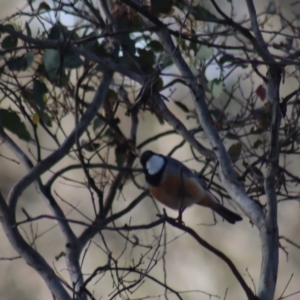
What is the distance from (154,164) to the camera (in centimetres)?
289

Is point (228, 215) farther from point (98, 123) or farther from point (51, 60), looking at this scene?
point (51, 60)

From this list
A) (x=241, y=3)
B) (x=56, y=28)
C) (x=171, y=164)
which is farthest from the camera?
(x=241, y=3)

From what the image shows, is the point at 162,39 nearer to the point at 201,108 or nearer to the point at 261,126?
the point at 201,108

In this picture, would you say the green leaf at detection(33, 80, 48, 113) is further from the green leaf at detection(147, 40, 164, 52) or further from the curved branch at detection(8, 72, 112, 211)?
the green leaf at detection(147, 40, 164, 52)

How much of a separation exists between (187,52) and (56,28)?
647 millimetres

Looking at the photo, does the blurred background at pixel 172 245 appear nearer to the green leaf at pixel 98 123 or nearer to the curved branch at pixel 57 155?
the green leaf at pixel 98 123

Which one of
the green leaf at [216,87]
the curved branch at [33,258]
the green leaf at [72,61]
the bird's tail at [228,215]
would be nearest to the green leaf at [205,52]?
the green leaf at [216,87]

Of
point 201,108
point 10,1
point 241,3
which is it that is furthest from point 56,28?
point 10,1

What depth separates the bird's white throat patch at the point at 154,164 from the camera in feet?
9.33

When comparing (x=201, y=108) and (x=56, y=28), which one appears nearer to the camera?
(x=201, y=108)

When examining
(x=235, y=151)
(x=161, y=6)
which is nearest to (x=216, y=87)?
(x=235, y=151)

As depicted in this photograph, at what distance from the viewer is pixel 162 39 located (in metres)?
2.06

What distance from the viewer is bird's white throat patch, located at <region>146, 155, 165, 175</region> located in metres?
2.84

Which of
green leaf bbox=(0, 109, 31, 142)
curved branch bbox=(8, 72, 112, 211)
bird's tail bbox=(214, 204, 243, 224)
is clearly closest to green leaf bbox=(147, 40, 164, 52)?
curved branch bbox=(8, 72, 112, 211)
